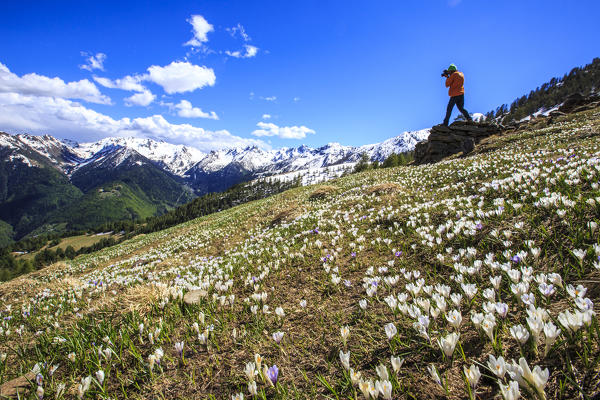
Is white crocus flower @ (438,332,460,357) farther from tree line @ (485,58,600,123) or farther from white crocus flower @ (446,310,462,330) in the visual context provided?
tree line @ (485,58,600,123)

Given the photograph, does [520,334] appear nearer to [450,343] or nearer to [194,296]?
[450,343]

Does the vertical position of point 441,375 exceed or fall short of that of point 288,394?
it exceeds it

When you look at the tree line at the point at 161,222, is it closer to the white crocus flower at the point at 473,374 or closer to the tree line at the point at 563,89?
the tree line at the point at 563,89

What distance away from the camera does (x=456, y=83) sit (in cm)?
1681

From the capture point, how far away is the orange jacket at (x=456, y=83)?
16.8m

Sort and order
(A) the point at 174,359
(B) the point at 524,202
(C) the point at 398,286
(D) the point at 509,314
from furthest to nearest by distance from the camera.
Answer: (B) the point at 524,202, (C) the point at 398,286, (A) the point at 174,359, (D) the point at 509,314

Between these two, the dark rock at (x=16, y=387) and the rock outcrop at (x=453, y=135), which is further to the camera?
the rock outcrop at (x=453, y=135)

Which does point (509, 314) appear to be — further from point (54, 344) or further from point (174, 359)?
point (54, 344)

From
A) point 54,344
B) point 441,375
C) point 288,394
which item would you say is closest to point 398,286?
point 441,375

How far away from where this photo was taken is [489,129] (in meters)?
21.9

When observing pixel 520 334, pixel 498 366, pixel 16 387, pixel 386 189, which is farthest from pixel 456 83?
pixel 16 387

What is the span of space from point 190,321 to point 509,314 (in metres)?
3.96

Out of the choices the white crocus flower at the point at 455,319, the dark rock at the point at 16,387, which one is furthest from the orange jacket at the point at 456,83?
the dark rock at the point at 16,387

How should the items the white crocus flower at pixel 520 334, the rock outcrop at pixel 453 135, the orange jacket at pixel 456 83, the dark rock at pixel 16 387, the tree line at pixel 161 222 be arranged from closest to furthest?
Result: 1. the white crocus flower at pixel 520 334
2. the dark rock at pixel 16 387
3. the orange jacket at pixel 456 83
4. the rock outcrop at pixel 453 135
5. the tree line at pixel 161 222
